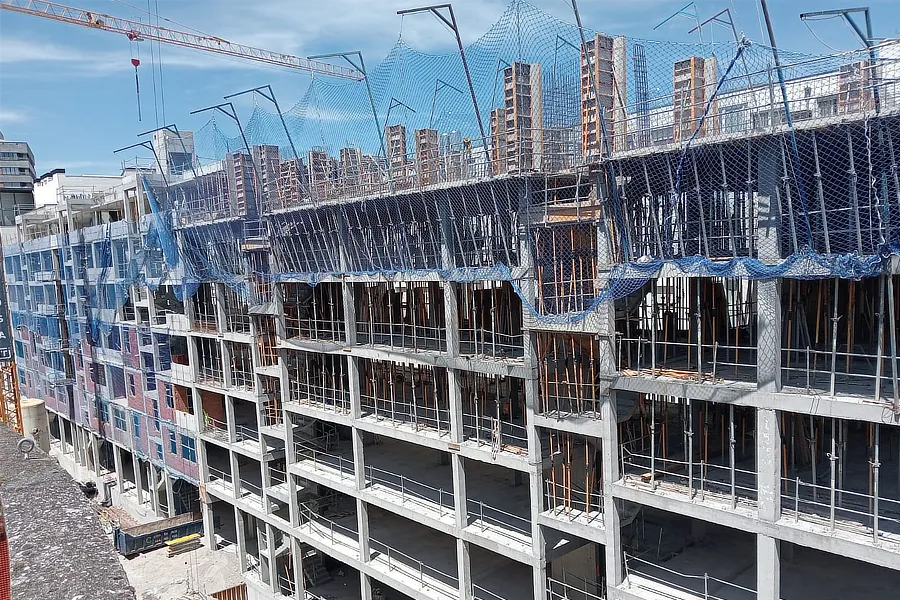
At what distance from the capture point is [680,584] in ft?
53.7

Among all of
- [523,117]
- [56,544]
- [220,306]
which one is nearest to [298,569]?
[220,306]

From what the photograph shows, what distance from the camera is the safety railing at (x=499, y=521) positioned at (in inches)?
763

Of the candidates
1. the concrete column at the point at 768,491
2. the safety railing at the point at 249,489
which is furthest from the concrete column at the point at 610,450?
the safety railing at the point at 249,489

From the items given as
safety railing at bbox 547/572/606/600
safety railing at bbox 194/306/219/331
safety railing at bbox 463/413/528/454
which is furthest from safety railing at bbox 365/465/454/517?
→ safety railing at bbox 194/306/219/331

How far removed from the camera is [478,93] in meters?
18.2

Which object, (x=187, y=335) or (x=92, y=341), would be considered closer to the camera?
(x=187, y=335)

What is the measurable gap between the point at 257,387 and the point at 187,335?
6.38 meters

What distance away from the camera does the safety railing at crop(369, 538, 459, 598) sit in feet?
69.6

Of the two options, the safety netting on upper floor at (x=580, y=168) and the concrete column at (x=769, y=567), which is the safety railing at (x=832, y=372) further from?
the concrete column at (x=769, y=567)

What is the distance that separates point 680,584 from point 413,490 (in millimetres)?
9814

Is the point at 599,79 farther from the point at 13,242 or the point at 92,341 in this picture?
the point at 13,242

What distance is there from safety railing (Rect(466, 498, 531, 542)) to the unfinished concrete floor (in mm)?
14298

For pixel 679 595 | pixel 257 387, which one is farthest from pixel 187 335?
pixel 679 595

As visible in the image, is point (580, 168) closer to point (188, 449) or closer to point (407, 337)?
point (407, 337)
